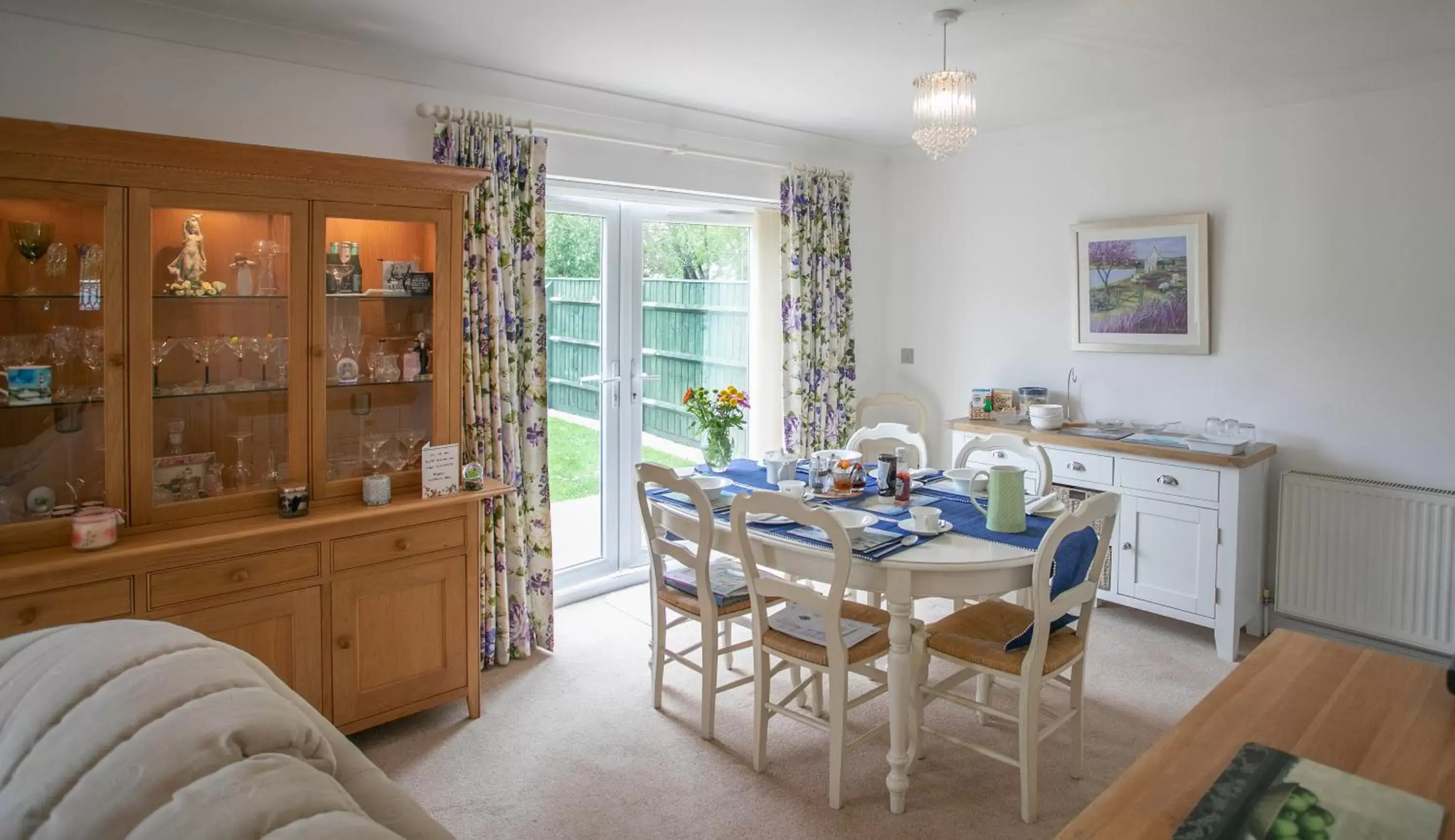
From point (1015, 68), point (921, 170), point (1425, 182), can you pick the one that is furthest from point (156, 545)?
point (1425, 182)

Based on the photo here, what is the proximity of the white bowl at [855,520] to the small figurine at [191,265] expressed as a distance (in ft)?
6.98

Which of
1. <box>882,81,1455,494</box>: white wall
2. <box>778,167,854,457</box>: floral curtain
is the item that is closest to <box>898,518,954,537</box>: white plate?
<box>778,167,854,457</box>: floral curtain

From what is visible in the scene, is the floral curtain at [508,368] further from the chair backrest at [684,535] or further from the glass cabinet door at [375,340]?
the chair backrest at [684,535]

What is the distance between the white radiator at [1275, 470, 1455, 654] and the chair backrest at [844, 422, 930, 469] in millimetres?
1597

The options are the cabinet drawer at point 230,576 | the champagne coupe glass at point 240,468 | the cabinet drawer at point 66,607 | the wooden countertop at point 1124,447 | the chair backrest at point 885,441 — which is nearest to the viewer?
the cabinet drawer at point 66,607

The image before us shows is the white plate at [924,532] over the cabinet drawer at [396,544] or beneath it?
over

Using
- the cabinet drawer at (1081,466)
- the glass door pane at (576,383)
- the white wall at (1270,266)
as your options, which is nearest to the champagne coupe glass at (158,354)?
the glass door pane at (576,383)

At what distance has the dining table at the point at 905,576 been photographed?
257 centimetres

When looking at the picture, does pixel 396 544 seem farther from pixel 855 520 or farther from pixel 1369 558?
pixel 1369 558

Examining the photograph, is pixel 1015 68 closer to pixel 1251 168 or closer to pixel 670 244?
pixel 1251 168

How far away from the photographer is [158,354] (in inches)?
109

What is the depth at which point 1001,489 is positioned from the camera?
281 cm

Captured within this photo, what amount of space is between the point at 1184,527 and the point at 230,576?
3764 mm

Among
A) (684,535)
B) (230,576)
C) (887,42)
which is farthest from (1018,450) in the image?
(230,576)
